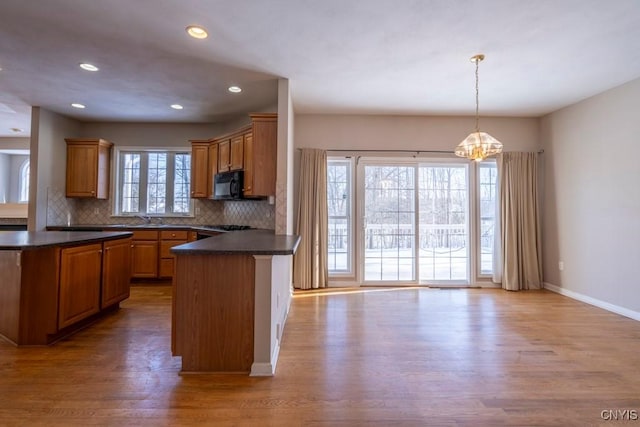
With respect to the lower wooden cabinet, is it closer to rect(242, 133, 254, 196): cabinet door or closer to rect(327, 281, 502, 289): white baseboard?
rect(242, 133, 254, 196): cabinet door

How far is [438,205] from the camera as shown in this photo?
15.7ft

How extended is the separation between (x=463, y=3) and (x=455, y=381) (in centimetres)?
265

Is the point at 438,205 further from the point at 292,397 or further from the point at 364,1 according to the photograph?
the point at 292,397

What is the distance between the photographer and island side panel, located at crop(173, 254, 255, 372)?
212cm

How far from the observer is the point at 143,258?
4.67m

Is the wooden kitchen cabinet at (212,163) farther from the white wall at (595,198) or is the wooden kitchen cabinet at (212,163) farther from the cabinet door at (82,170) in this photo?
the white wall at (595,198)

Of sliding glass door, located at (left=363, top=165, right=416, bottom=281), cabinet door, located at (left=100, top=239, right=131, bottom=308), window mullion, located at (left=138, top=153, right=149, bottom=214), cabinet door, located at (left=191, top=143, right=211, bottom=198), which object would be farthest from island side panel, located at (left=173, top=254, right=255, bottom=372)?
window mullion, located at (left=138, top=153, right=149, bottom=214)

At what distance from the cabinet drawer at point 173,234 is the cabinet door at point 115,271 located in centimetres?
113

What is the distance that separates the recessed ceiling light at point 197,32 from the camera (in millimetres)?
2463

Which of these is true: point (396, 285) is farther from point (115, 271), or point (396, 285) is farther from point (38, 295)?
point (38, 295)

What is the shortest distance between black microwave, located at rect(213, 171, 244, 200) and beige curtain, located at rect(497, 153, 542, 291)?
388 centimetres

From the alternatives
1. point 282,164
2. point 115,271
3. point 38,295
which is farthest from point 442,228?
point 38,295

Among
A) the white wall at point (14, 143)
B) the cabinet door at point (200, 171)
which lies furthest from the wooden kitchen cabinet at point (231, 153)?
the white wall at point (14, 143)

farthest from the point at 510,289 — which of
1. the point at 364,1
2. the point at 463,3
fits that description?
the point at 364,1
